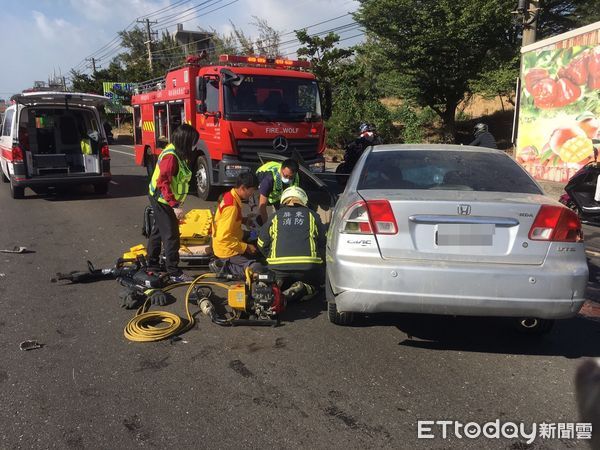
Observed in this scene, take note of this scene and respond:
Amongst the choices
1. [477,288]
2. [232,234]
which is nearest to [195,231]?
[232,234]

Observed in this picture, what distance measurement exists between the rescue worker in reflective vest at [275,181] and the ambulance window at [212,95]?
3.95m

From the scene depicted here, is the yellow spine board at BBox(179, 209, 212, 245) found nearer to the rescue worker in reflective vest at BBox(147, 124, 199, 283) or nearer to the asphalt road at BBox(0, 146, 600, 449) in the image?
the rescue worker in reflective vest at BBox(147, 124, 199, 283)

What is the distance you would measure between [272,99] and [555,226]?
7.62 m

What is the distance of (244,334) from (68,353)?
1.34m

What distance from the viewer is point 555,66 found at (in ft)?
43.7

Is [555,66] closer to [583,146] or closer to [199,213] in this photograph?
[583,146]

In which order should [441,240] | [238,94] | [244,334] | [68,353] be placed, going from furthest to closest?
[238,94]
[244,334]
[68,353]
[441,240]

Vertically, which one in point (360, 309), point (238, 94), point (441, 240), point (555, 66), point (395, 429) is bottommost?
point (395, 429)

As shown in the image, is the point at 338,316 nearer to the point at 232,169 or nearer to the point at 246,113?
the point at 232,169

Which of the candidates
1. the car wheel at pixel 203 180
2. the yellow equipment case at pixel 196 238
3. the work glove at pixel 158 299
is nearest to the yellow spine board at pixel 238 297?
the work glove at pixel 158 299

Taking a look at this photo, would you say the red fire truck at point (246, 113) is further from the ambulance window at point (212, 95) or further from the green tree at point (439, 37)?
the green tree at point (439, 37)

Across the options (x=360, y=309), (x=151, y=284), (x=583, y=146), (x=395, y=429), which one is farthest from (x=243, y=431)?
(x=583, y=146)

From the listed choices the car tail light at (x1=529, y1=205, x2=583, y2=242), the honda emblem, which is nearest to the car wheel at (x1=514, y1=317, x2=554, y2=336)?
the car tail light at (x1=529, y1=205, x2=583, y2=242)

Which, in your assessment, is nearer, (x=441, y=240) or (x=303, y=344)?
(x=441, y=240)
